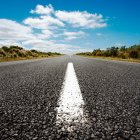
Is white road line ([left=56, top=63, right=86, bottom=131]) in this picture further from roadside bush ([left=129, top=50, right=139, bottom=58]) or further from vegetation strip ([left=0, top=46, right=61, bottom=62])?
roadside bush ([left=129, top=50, right=139, bottom=58])

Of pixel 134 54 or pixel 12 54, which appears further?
pixel 134 54

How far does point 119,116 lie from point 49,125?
2.07ft

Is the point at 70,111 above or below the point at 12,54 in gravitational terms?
below

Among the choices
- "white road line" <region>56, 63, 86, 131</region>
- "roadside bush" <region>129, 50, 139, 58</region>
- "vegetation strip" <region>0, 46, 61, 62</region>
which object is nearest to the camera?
"white road line" <region>56, 63, 86, 131</region>

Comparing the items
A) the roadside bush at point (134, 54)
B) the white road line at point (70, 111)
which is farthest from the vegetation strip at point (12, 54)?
the white road line at point (70, 111)

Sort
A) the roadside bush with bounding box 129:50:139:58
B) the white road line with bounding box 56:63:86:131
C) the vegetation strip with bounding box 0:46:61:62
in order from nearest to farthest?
the white road line with bounding box 56:63:86:131, the vegetation strip with bounding box 0:46:61:62, the roadside bush with bounding box 129:50:139:58

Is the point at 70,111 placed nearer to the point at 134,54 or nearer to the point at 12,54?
the point at 12,54

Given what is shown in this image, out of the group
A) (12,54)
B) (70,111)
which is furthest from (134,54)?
(70,111)

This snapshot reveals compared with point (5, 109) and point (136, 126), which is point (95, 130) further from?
point (5, 109)

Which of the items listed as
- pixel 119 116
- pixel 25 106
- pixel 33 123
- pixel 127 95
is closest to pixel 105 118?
pixel 119 116

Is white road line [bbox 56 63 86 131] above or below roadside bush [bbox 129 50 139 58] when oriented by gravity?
below

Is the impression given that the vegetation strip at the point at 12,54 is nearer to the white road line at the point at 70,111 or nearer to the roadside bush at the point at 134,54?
the roadside bush at the point at 134,54

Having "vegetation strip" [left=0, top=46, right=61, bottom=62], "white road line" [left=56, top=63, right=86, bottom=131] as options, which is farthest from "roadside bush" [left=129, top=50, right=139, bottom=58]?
"white road line" [left=56, top=63, right=86, bottom=131]

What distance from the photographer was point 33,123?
5.31 feet
